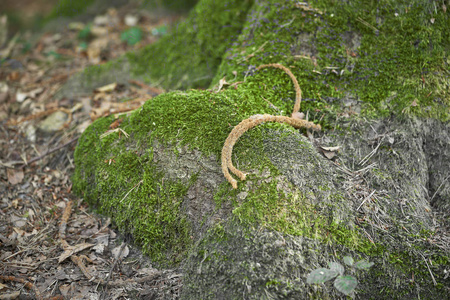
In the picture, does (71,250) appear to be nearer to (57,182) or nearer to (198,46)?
(57,182)

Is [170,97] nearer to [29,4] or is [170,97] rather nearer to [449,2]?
[449,2]

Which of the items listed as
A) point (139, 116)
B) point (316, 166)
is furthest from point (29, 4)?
point (316, 166)

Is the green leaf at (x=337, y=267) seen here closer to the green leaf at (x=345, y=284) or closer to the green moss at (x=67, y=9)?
the green leaf at (x=345, y=284)

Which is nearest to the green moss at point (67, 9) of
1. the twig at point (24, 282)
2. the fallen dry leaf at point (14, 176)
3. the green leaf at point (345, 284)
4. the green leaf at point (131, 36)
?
the green leaf at point (131, 36)

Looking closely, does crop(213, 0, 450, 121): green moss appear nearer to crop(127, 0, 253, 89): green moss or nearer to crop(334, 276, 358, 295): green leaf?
crop(127, 0, 253, 89): green moss

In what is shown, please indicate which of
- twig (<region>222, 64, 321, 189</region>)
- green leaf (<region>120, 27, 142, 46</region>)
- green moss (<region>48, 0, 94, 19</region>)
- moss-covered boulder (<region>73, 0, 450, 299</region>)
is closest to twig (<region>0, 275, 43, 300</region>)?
moss-covered boulder (<region>73, 0, 450, 299</region>)

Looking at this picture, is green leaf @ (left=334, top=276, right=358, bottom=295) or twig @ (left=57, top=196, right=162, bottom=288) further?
twig @ (left=57, top=196, right=162, bottom=288)
